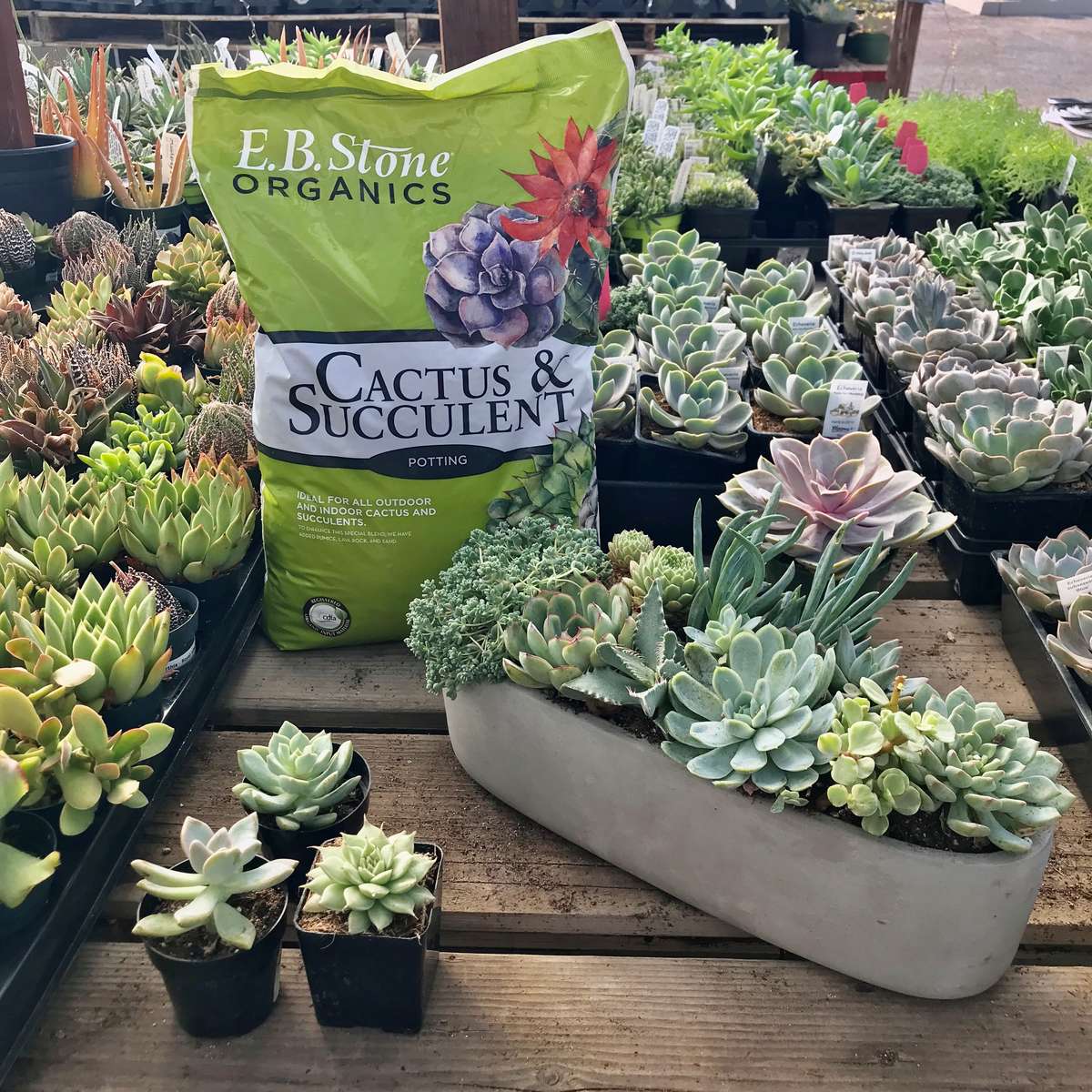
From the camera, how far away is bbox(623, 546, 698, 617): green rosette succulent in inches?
50.6

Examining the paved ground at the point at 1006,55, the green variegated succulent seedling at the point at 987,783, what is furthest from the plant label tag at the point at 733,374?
the paved ground at the point at 1006,55

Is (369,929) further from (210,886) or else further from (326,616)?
(326,616)

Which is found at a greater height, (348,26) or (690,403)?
(348,26)

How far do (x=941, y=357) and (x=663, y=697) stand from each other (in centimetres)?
107

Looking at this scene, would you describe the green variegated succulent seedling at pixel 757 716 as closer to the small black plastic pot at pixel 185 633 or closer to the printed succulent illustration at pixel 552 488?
the printed succulent illustration at pixel 552 488

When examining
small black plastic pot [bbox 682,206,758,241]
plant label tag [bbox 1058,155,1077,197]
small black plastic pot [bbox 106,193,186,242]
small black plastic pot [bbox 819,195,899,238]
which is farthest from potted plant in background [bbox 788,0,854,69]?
small black plastic pot [bbox 106,193,186,242]

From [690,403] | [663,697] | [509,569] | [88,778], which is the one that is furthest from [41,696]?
[690,403]

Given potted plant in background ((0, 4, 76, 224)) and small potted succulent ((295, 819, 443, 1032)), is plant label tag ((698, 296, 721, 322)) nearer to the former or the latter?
small potted succulent ((295, 819, 443, 1032))

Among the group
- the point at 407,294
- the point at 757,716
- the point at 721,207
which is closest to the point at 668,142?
the point at 721,207

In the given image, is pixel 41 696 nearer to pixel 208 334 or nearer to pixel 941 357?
pixel 208 334

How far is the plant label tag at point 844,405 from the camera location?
172 centimetres

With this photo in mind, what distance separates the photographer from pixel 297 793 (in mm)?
1112

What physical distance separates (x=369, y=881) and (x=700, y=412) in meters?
1.02

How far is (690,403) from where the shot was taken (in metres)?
1.70
